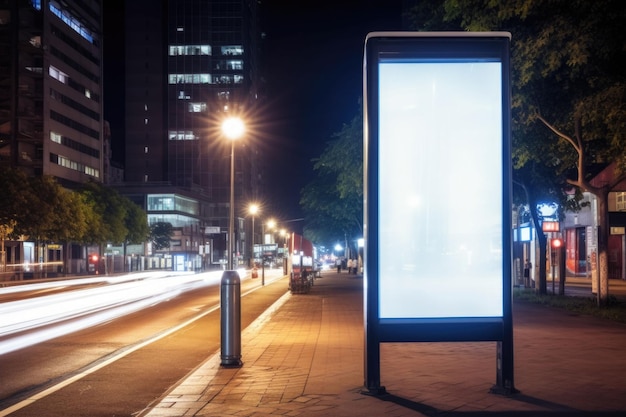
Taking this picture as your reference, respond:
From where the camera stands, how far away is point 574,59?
1791 centimetres

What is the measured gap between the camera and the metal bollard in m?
11.2

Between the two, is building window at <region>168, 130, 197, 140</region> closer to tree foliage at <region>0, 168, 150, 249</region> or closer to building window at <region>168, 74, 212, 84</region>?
building window at <region>168, 74, 212, 84</region>

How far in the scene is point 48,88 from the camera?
8881cm

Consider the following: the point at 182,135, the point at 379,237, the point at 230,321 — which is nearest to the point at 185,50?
the point at 182,135

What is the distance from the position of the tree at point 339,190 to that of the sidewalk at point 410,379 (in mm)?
17466

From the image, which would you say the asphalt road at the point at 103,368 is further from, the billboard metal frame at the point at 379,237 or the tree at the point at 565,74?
the tree at the point at 565,74

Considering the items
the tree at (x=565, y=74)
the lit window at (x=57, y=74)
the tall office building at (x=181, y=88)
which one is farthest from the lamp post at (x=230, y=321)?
the tall office building at (x=181, y=88)

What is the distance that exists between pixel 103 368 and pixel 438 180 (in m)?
6.45

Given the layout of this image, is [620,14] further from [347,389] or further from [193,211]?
[193,211]

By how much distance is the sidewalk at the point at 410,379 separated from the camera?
308 inches

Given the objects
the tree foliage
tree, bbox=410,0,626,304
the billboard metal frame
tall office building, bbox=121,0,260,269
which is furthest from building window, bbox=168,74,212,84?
the billboard metal frame

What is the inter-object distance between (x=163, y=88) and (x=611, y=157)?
131055 mm

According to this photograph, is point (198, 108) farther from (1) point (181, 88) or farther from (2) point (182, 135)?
(2) point (182, 135)

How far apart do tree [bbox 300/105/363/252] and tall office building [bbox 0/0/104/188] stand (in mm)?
36274
